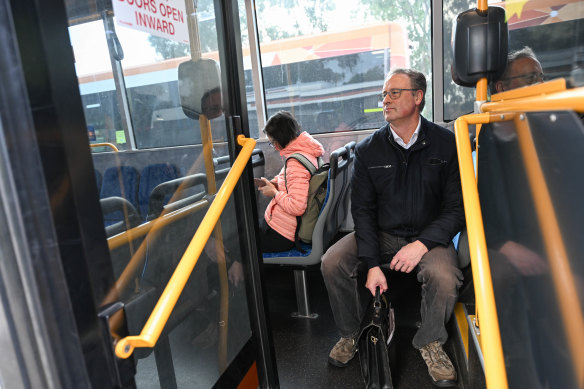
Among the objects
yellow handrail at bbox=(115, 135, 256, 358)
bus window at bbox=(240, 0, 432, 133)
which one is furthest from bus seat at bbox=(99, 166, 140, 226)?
bus window at bbox=(240, 0, 432, 133)

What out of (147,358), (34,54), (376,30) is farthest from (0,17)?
(376,30)

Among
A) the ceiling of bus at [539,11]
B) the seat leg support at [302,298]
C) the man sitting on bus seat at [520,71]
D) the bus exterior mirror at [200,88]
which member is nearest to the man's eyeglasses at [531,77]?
the man sitting on bus seat at [520,71]

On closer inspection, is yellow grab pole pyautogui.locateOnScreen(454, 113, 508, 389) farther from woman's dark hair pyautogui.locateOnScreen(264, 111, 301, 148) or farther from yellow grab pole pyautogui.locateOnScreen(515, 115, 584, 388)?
woman's dark hair pyautogui.locateOnScreen(264, 111, 301, 148)

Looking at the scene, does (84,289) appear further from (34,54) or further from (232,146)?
(232,146)

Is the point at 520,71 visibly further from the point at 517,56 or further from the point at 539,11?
the point at 539,11

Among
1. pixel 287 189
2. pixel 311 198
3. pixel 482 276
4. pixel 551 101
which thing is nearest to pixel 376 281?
pixel 311 198

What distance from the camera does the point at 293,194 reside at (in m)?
2.54

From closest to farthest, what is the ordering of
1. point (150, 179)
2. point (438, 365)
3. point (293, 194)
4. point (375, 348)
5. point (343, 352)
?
point (150, 179), point (375, 348), point (438, 365), point (343, 352), point (293, 194)

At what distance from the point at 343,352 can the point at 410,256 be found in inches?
25.2

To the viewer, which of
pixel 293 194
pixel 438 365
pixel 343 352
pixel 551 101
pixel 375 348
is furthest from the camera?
pixel 293 194

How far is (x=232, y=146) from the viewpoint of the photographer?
4.94ft

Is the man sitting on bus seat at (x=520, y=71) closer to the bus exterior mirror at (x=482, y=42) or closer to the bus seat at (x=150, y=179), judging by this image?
the bus exterior mirror at (x=482, y=42)

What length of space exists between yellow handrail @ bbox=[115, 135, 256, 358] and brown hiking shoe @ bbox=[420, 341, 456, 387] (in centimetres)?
141

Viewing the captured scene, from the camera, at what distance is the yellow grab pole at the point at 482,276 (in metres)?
0.95
